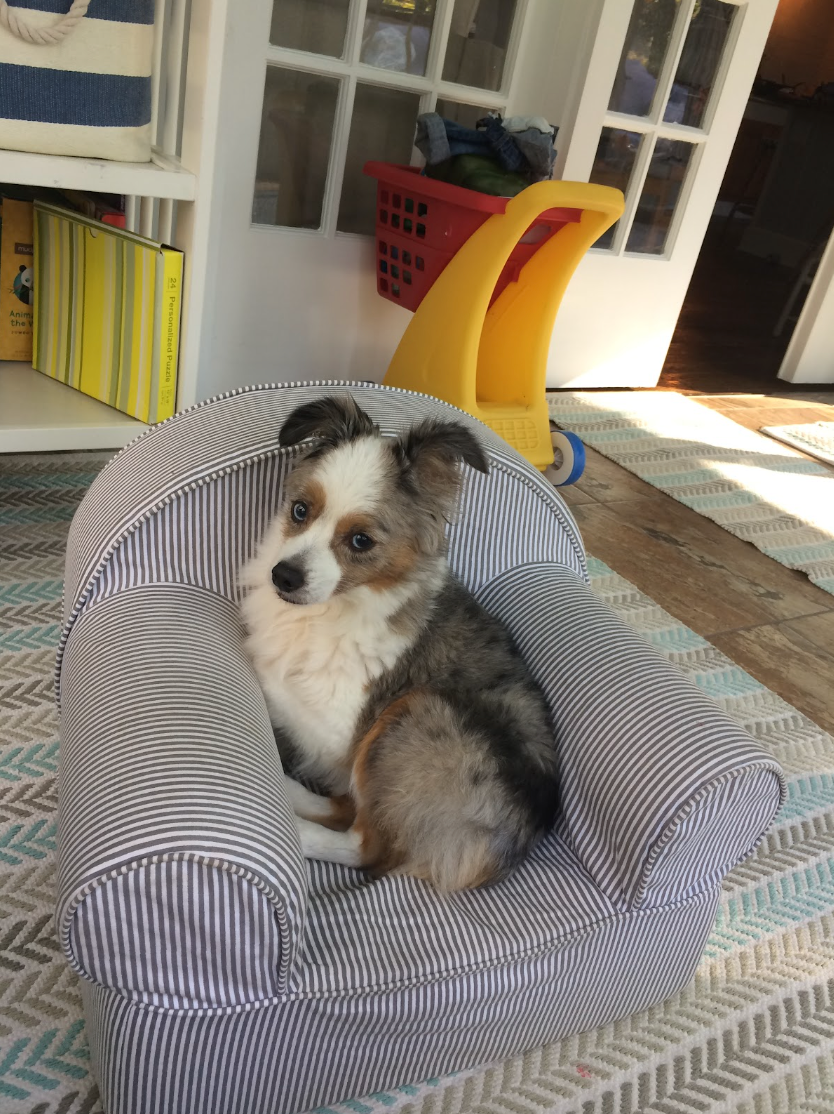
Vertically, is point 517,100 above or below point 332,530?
above

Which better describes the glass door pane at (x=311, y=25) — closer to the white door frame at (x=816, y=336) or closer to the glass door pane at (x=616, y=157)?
the glass door pane at (x=616, y=157)

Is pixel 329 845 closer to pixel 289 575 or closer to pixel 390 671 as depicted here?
pixel 390 671

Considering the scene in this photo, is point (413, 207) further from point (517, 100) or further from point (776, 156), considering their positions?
point (776, 156)

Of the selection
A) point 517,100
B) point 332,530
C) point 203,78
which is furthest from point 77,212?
point 517,100

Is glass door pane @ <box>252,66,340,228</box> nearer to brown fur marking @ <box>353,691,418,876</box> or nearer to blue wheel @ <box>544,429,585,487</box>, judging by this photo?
blue wheel @ <box>544,429,585,487</box>

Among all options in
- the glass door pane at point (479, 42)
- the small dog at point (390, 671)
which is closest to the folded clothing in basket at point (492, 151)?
the glass door pane at point (479, 42)

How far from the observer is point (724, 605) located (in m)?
2.99

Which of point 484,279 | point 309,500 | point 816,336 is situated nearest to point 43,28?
point 309,500

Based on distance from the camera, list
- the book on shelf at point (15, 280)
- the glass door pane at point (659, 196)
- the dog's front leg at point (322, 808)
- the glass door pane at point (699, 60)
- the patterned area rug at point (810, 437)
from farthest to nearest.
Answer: the patterned area rug at point (810, 437)
the glass door pane at point (659, 196)
the glass door pane at point (699, 60)
the book on shelf at point (15, 280)
the dog's front leg at point (322, 808)

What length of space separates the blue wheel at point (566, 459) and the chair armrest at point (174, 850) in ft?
7.53

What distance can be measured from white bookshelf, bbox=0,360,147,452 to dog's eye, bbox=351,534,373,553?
117 cm

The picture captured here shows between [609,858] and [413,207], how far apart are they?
243 centimetres

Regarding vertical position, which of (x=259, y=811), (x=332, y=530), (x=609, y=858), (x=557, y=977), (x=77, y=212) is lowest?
(x=557, y=977)

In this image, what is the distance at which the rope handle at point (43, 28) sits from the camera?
5.90 feet
